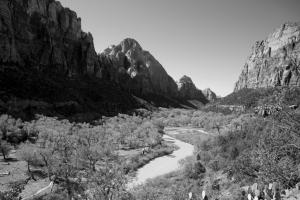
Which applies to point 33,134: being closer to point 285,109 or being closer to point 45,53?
point 285,109

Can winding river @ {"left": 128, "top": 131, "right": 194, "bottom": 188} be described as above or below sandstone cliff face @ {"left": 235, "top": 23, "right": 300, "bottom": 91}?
below

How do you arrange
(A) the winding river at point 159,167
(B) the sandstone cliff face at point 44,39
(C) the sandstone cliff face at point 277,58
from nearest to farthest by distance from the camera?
1. (A) the winding river at point 159,167
2. (B) the sandstone cliff face at point 44,39
3. (C) the sandstone cliff face at point 277,58

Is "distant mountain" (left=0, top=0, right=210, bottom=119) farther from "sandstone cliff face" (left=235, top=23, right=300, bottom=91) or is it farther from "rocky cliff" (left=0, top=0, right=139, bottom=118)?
"sandstone cliff face" (left=235, top=23, right=300, bottom=91)

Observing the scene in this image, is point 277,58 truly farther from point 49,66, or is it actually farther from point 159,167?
point 159,167

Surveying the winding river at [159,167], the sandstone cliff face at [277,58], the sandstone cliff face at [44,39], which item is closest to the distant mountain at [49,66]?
the sandstone cliff face at [44,39]

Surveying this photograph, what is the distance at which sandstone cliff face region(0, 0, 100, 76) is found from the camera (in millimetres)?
101750

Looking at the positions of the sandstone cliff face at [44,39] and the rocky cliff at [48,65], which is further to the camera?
the sandstone cliff face at [44,39]

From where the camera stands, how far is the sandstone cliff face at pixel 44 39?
102m

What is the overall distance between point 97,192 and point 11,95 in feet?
256

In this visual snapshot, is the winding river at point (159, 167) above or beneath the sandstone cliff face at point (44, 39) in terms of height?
beneath

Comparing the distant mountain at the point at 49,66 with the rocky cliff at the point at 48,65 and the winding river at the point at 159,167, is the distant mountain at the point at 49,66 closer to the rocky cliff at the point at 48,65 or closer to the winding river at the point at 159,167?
the rocky cliff at the point at 48,65

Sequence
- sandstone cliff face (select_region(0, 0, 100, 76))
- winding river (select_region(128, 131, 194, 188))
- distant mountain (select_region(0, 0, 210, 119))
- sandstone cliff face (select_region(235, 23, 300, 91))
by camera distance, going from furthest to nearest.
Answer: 1. sandstone cliff face (select_region(235, 23, 300, 91))
2. sandstone cliff face (select_region(0, 0, 100, 76))
3. distant mountain (select_region(0, 0, 210, 119))
4. winding river (select_region(128, 131, 194, 188))

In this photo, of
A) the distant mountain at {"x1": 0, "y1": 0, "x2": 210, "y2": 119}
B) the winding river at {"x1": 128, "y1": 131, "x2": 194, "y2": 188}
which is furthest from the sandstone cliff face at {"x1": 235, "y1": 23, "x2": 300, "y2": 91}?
the winding river at {"x1": 128, "y1": 131, "x2": 194, "y2": 188}

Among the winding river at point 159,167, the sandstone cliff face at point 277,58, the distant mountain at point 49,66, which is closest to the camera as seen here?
the winding river at point 159,167
